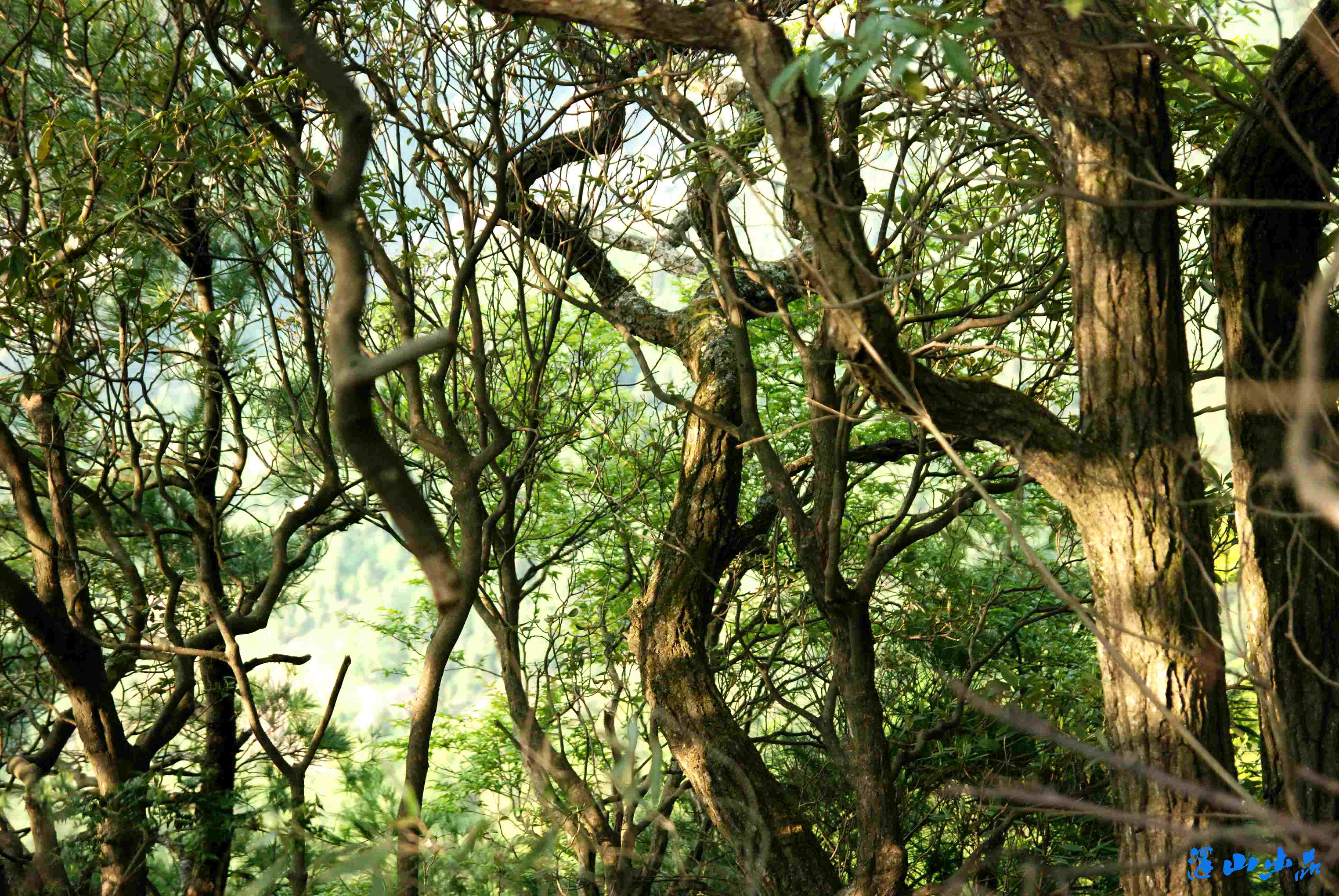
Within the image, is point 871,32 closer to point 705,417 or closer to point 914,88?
point 914,88

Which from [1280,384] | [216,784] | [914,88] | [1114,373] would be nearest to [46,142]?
[914,88]

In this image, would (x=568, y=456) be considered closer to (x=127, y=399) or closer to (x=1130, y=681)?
(x=127, y=399)

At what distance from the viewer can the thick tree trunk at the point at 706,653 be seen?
3.45 m

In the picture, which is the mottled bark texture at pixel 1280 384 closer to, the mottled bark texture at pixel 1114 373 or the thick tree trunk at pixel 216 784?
the mottled bark texture at pixel 1114 373

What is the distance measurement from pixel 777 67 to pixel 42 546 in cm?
336

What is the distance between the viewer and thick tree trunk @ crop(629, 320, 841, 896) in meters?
3.45

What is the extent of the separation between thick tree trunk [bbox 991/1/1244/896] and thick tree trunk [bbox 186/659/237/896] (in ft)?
9.63

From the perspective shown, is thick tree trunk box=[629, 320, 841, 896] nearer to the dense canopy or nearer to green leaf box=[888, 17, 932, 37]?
the dense canopy

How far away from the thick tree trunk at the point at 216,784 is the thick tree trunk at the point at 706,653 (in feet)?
5.20

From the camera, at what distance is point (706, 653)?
3865 mm

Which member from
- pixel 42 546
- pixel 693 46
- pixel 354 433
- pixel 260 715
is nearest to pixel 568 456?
pixel 260 715

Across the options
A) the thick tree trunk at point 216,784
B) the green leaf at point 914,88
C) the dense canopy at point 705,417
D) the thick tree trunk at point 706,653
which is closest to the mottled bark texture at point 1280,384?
the dense canopy at point 705,417

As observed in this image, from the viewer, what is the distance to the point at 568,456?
8.88 metres

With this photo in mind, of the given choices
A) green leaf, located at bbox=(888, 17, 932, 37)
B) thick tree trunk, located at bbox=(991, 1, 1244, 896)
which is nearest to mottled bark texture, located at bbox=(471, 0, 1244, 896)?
thick tree trunk, located at bbox=(991, 1, 1244, 896)
